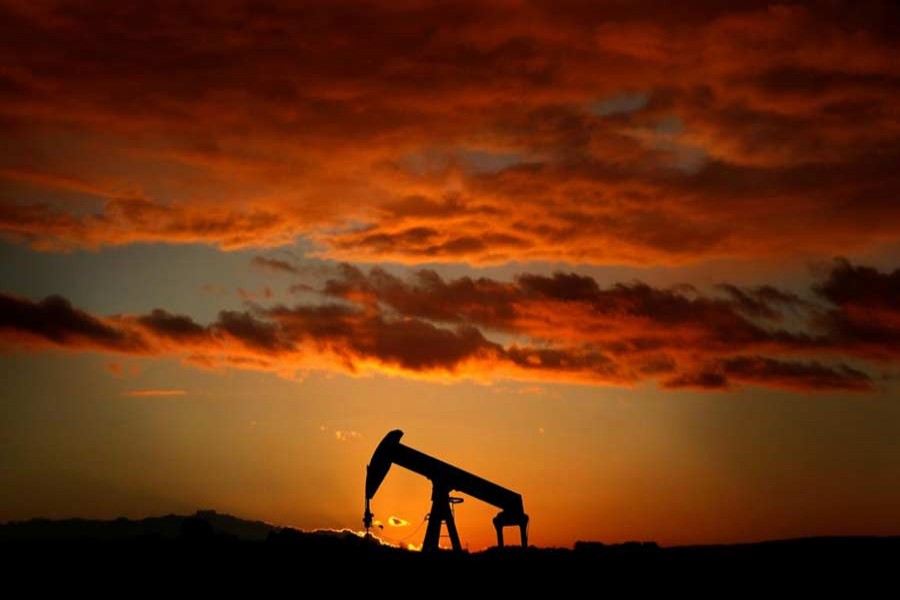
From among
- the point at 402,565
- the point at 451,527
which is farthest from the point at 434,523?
the point at 402,565

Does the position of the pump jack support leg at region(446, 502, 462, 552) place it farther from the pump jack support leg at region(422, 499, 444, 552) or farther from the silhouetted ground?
the silhouetted ground

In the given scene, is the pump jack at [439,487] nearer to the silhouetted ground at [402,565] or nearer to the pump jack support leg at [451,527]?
the pump jack support leg at [451,527]

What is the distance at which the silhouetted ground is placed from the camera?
789 inches

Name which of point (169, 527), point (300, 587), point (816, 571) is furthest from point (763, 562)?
point (169, 527)

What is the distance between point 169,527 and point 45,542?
10828 cm

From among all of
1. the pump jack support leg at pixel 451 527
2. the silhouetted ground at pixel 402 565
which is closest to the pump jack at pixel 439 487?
the pump jack support leg at pixel 451 527

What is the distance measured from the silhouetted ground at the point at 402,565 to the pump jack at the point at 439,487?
13.4 feet

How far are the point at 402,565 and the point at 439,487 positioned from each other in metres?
8.38

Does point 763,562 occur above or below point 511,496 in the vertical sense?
below

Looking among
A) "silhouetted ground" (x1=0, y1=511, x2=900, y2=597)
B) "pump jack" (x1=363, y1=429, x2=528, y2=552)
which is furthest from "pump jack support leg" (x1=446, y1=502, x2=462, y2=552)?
"silhouetted ground" (x1=0, y1=511, x2=900, y2=597)

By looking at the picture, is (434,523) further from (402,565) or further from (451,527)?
(402,565)

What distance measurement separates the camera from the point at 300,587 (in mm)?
19766

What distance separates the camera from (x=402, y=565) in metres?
21.9

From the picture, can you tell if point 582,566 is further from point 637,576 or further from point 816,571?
point 816,571
